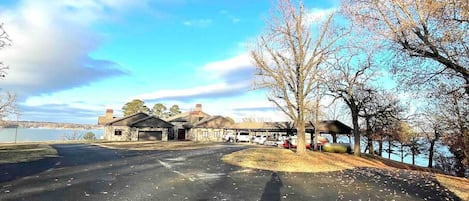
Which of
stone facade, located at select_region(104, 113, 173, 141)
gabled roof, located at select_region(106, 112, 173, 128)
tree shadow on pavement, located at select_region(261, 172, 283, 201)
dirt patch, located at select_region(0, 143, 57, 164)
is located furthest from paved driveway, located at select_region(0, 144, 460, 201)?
gabled roof, located at select_region(106, 112, 173, 128)

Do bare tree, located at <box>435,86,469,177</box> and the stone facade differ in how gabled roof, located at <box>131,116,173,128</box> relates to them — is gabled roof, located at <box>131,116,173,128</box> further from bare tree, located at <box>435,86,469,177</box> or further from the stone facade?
bare tree, located at <box>435,86,469,177</box>

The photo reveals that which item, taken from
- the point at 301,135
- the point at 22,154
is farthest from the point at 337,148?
the point at 22,154

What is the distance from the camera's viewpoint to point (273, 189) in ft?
33.9

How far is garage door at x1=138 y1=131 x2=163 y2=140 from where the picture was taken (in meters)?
51.1

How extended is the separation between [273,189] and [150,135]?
44106 millimetres

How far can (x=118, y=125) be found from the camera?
50.1 meters

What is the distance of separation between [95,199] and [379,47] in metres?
11.2

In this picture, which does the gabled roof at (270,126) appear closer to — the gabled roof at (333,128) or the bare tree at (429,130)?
the gabled roof at (333,128)

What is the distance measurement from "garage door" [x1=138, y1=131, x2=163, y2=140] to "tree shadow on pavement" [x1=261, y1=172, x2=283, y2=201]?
41.5 meters

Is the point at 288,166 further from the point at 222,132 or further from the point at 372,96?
the point at 222,132

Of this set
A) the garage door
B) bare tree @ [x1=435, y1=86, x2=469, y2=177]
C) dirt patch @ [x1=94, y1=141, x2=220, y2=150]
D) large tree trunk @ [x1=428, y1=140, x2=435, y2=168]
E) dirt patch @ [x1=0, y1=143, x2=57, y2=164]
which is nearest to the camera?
dirt patch @ [x1=0, y1=143, x2=57, y2=164]

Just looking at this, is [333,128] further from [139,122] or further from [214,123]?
[139,122]

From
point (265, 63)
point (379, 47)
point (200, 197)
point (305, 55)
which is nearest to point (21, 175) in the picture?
point (200, 197)

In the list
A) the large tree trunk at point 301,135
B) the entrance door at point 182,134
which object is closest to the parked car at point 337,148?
the large tree trunk at point 301,135
